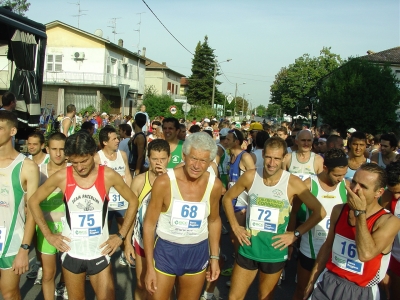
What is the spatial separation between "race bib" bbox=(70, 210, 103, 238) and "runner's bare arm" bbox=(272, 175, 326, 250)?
167 centimetres

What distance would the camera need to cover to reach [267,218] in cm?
392

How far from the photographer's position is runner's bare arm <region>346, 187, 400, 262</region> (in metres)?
2.83

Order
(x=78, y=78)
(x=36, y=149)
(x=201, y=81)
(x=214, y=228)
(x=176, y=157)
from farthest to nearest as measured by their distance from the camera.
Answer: (x=201, y=81), (x=78, y=78), (x=176, y=157), (x=36, y=149), (x=214, y=228)

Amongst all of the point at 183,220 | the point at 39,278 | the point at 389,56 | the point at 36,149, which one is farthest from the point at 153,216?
the point at 389,56

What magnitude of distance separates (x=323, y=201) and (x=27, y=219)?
9.43ft

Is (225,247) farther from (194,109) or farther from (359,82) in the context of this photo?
(194,109)

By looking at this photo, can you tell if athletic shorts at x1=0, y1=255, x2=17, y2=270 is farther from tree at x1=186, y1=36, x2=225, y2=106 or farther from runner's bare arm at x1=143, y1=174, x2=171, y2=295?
tree at x1=186, y1=36, x2=225, y2=106

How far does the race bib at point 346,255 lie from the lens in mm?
3049

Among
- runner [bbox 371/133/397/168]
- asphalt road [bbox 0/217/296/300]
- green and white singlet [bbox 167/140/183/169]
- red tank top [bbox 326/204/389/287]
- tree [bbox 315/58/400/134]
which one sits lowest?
asphalt road [bbox 0/217/296/300]

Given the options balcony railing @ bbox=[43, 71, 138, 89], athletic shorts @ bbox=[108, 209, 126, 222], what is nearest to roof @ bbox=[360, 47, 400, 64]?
balcony railing @ bbox=[43, 71, 138, 89]

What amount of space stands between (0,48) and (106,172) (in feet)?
26.2

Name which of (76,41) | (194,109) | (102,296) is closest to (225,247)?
(102,296)

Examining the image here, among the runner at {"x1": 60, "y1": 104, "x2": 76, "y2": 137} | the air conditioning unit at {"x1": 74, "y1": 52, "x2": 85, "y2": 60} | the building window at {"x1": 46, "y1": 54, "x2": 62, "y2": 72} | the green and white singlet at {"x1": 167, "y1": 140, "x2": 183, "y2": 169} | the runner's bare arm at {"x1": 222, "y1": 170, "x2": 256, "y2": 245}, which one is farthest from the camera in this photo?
the building window at {"x1": 46, "y1": 54, "x2": 62, "y2": 72}

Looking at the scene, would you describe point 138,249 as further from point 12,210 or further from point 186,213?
point 12,210
